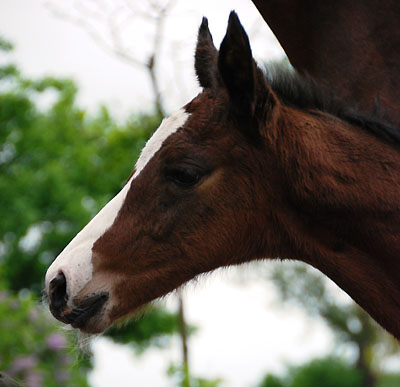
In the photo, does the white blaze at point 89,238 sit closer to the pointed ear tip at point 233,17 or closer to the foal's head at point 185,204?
the foal's head at point 185,204

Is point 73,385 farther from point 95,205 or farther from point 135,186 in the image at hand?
point 95,205

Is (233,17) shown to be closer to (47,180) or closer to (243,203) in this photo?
(243,203)

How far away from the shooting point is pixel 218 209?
2.76 m

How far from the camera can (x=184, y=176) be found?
2.71 meters

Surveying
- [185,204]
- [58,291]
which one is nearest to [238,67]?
[185,204]

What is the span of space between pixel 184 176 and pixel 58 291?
768 mm

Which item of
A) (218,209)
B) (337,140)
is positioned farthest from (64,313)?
(337,140)

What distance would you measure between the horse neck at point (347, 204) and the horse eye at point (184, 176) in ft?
1.29

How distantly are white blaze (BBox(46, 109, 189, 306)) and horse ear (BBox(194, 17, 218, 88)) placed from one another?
252 mm

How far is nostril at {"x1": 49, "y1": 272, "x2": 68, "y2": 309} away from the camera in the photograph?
2561mm

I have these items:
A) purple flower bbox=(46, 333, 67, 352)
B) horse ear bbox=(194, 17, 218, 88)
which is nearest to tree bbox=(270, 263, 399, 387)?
purple flower bbox=(46, 333, 67, 352)

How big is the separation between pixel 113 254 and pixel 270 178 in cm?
81

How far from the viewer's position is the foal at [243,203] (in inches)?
104

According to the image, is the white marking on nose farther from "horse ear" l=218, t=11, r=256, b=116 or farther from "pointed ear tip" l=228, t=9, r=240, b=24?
"pointed ear tip" l=228, t=9, r=240, b=24
